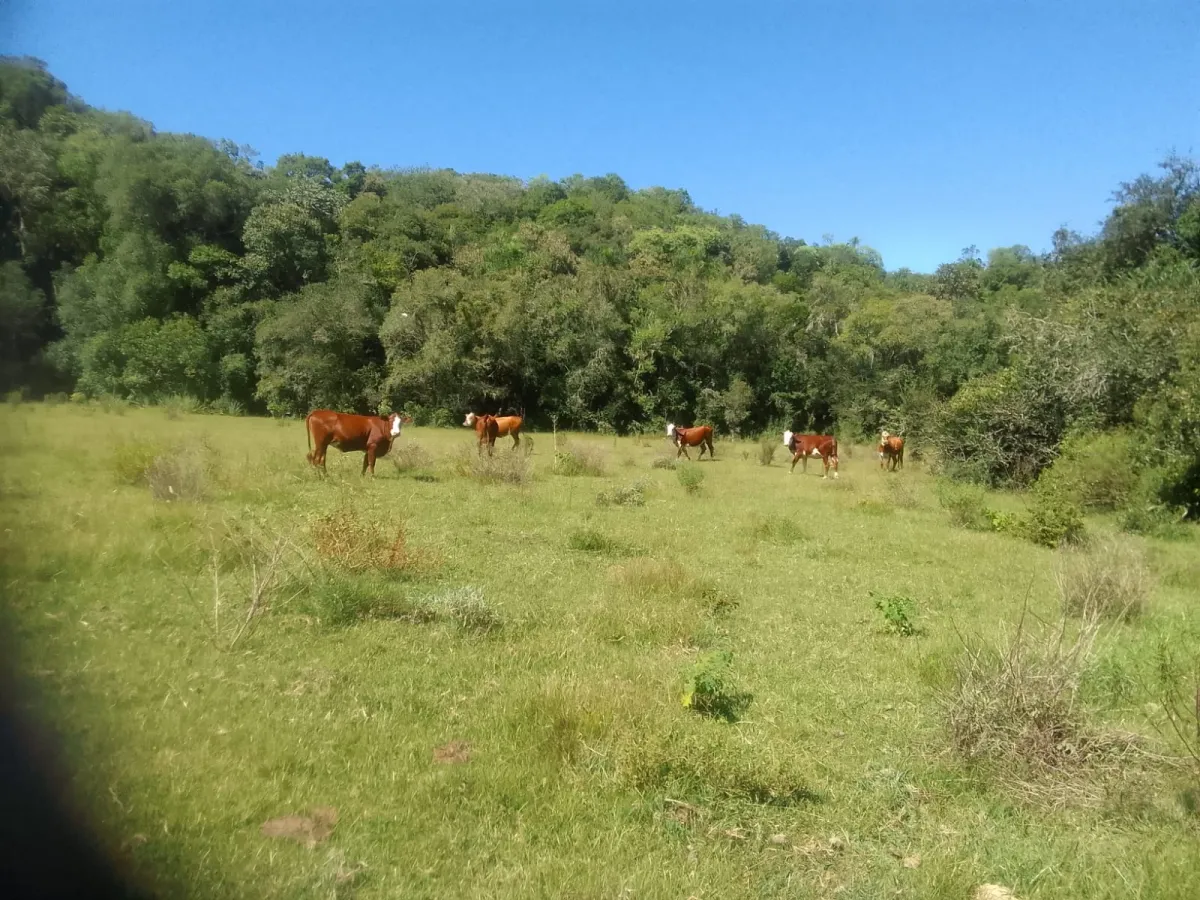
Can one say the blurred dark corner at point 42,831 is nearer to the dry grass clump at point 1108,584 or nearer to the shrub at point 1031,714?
the shrub at point 1031,714

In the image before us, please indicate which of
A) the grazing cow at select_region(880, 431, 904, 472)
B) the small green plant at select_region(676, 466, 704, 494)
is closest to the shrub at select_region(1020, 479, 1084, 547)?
the small green plant at select_region(676, 466, 704, 494)

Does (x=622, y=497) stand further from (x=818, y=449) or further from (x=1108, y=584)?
(x=818, y=449)

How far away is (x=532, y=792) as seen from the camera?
14.5 ft

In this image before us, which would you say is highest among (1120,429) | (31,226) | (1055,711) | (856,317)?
(856,317)

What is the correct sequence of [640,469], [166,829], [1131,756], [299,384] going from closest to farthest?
[166,829] → [1131,756] → [640,469] → [299,384]

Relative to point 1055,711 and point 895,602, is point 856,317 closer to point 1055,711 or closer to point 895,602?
point 895,602

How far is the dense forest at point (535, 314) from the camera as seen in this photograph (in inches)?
625

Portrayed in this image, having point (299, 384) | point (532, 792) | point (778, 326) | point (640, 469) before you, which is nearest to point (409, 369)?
point (299, 384)

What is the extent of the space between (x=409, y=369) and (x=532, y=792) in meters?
33.4

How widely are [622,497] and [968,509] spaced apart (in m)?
6.64

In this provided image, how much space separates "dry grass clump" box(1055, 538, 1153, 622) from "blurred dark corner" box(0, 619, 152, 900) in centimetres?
864

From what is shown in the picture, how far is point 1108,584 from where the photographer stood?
30.4 ft

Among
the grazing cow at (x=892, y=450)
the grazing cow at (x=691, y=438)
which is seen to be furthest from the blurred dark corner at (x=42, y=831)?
the grazing cow at (x=892, y=450)

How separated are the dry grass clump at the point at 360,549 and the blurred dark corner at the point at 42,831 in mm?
4062
